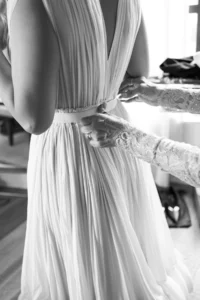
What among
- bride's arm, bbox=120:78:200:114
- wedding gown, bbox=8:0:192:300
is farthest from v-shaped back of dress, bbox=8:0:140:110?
bride's arm, bbox=120:78:200:114

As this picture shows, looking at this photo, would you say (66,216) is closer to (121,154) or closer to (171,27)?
(121,154)

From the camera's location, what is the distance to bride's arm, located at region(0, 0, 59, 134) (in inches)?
32.3

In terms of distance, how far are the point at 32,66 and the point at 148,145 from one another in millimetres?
343

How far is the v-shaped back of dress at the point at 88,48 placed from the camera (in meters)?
0.87

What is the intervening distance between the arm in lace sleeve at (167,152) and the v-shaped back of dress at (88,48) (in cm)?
16

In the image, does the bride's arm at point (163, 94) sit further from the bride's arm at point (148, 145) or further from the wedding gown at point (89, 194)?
the bride's arm at point (148, 145)

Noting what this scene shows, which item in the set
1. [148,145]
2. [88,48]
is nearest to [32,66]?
[88,48]

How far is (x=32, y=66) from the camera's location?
0.83 meters

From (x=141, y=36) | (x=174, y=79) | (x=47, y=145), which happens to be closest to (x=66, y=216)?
(x=47, y=145)

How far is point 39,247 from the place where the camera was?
127 centimetres

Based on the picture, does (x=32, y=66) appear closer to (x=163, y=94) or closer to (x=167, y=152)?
(x=167, y=152)

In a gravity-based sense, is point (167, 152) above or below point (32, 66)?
below

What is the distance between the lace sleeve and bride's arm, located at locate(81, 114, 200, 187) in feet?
1.02

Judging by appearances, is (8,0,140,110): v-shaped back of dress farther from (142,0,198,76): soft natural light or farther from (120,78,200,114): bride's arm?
(142,0,198,76): soft natural light
